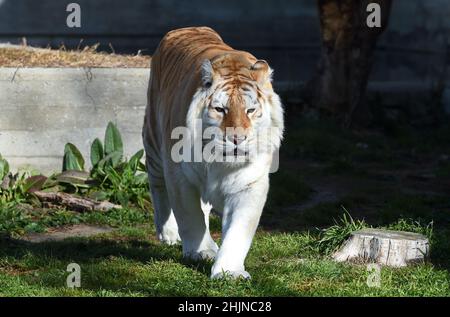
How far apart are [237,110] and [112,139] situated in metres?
3.22

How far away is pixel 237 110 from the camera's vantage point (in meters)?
5.87

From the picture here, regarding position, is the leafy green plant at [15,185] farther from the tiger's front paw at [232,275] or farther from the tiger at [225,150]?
the tiger's front paw at [232,275]

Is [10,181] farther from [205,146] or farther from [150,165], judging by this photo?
[205,146]

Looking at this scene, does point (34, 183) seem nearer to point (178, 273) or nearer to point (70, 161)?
point (70, 161)

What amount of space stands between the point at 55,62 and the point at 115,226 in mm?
1965

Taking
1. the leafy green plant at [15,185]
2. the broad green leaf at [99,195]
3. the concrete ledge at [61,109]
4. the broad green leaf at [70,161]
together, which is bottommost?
the broad green leaf at [99,195]

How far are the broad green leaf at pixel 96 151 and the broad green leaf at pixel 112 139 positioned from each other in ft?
0.18

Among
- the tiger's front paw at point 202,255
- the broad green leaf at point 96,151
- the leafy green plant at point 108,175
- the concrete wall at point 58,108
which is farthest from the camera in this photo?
the broad green leaf at point 96,151

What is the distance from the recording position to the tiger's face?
230 inches

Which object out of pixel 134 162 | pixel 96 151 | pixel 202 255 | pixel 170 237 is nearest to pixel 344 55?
pixel 134 162

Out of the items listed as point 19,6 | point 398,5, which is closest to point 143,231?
point 19,6

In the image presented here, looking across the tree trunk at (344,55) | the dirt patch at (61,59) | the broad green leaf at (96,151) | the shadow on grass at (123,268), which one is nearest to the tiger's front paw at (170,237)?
the shadow on grass at (123,268)

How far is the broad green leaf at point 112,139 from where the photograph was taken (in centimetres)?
890

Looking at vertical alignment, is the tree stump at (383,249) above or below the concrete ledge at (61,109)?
below
